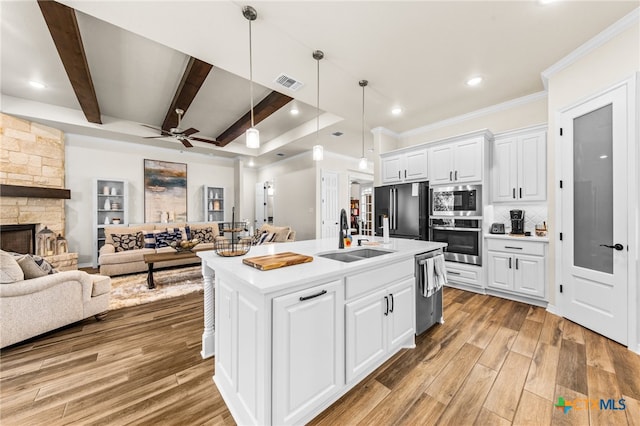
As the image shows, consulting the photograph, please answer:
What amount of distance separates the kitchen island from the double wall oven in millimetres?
2355

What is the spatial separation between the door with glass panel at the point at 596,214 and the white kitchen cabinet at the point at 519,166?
57cm

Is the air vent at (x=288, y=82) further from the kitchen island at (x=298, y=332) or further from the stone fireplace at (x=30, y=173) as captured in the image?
the stone fireplace at (x=30, y=173)

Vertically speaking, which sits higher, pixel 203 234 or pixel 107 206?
pixel 107 206

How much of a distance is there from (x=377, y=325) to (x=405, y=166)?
10.8 feet

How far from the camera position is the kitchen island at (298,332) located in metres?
1.22

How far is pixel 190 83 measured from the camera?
322 centimetres

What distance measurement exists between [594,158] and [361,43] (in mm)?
2686

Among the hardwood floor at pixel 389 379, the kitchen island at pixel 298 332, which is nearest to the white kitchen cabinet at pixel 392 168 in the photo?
the hardwood floor at pixel 389 379

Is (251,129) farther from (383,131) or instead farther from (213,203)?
(213,203)

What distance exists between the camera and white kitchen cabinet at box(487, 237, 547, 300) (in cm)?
310

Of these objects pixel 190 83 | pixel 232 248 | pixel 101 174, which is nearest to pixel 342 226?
pixel 232 248

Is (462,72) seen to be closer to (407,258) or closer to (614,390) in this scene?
(407,258)

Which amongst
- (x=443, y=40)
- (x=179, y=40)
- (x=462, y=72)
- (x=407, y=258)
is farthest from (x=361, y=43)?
(x=407, y=258)

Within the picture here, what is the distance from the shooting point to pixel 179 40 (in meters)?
2.28
